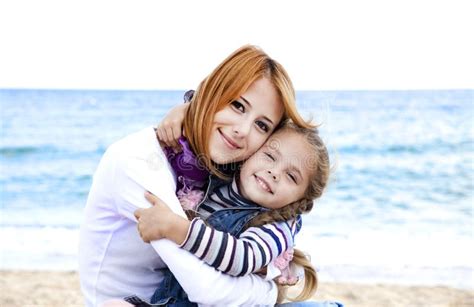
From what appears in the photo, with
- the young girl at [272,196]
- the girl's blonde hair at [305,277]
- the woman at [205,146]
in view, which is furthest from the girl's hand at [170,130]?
the girl's blonde hair at [305,277]

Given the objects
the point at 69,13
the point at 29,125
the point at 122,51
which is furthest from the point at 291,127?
the point at 69,13

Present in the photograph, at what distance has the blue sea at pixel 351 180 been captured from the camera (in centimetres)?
761

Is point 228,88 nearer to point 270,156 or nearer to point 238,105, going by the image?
point 238,105

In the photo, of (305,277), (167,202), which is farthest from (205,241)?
(305,277)

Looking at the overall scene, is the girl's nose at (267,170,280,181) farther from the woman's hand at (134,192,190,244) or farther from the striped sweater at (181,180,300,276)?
the woman's hand at (134,192,190,244)

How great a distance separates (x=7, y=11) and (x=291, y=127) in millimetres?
25467

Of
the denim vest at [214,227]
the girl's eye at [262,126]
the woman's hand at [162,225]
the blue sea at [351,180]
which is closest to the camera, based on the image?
the woman's hand at [162,225]

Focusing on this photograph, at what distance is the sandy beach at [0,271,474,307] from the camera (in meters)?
5.91

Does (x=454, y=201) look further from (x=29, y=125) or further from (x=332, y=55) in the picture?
(x=29, y=125)

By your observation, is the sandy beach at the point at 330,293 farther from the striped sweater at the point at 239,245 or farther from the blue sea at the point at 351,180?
the striped sweater at the point at 239,245

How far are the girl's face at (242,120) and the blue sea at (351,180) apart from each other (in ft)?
0.72

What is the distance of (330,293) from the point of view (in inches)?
246

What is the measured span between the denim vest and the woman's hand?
0.99ft

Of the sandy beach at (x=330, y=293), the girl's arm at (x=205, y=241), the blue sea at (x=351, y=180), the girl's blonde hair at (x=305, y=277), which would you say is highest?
the girl's arm at (x=205, y=241)
